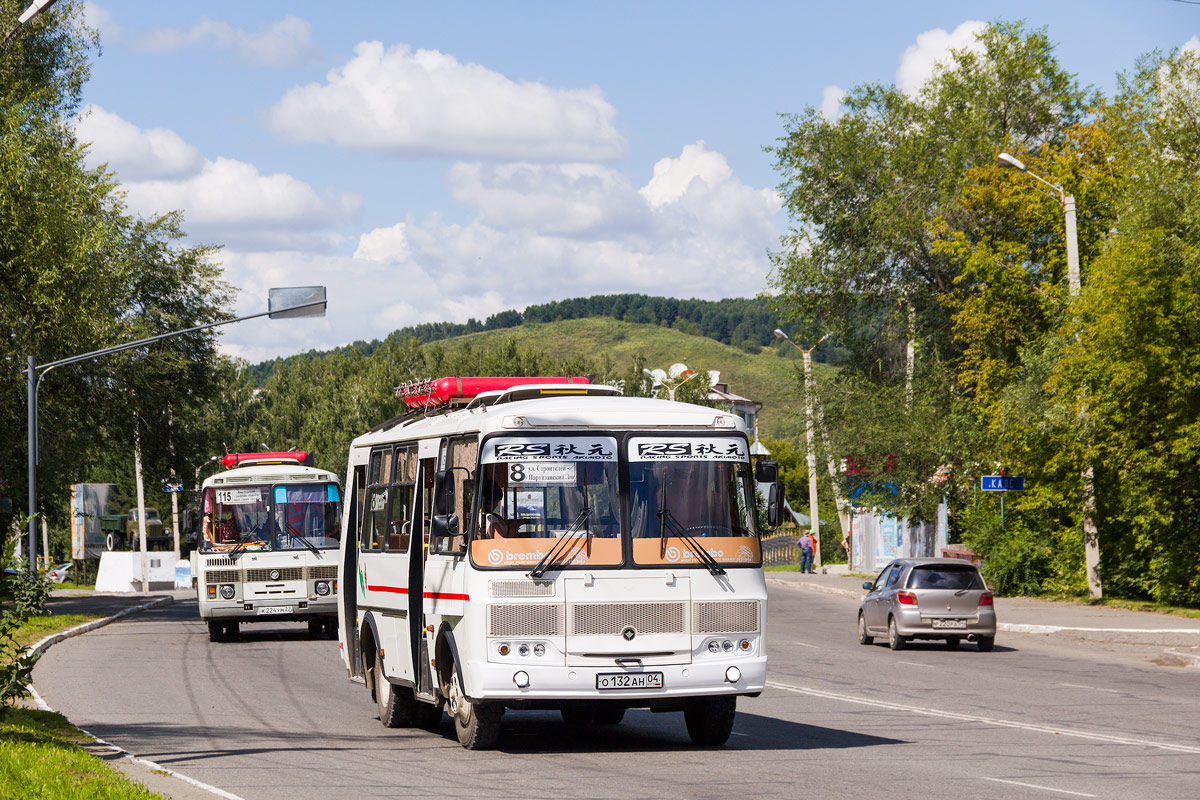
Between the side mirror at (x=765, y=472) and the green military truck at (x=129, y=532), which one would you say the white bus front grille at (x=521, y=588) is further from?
the green military truck at (x=129, y=532)

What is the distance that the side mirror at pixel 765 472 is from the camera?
12.8 meters

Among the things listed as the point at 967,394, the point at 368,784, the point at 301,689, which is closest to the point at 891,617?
the point at 301,689

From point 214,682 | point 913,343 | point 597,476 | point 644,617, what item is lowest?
point 214,682

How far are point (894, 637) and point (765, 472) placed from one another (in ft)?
47.9

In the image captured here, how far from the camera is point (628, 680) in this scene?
11891 mm

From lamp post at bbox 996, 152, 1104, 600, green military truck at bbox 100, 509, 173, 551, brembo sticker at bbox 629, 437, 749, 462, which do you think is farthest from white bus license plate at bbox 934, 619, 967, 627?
green military truck at bbox 100, 509, 173, 551

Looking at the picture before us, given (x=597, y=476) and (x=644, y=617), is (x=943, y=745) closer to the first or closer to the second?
(x=644, y=617)

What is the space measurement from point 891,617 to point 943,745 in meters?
13.9

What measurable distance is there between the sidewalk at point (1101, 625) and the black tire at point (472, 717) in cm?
1441

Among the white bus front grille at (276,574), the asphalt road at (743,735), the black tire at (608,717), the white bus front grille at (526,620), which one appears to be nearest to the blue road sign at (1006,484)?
the asphalt road at (743,735)

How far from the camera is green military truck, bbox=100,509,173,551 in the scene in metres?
105

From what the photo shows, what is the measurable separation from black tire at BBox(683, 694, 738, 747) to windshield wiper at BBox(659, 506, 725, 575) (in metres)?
1.13

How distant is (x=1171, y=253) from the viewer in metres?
30.3

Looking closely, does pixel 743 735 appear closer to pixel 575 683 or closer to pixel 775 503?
pixel 775 503
